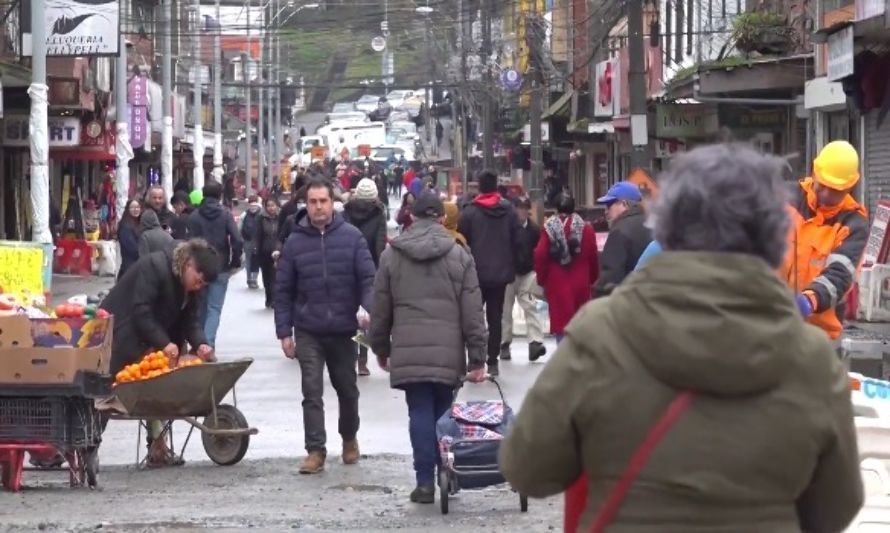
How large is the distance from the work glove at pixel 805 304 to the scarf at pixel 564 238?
8.20 metres

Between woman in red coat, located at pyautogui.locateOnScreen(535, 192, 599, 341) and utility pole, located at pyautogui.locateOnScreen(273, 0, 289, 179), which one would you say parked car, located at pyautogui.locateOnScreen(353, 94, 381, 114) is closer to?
utility pole, located at pyautogui.locateOnScreen(273, 0, 289, 179)

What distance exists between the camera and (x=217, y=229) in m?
18.7

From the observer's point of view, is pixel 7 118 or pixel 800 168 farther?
pixel 7 118

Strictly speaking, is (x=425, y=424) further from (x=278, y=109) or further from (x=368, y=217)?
(x=278, y=109)

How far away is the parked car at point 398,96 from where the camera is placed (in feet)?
389

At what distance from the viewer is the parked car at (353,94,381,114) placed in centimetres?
11969

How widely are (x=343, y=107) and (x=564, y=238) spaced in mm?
108616

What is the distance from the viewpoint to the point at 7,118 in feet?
114

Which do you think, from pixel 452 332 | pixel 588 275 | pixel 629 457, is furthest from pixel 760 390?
pixel 588 275

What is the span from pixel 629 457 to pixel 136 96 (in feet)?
130

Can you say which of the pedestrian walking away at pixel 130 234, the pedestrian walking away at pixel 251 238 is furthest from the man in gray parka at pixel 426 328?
the pedestrian walking away at pixel 251 238

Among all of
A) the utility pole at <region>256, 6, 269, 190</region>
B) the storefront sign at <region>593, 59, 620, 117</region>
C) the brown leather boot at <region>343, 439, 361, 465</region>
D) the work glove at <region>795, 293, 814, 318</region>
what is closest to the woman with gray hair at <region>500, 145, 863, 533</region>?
the work glove at <region>795, 293, 814, 318</region>

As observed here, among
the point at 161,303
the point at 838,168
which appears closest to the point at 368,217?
the point at 161,303

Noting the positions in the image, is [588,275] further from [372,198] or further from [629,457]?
[629,457]
